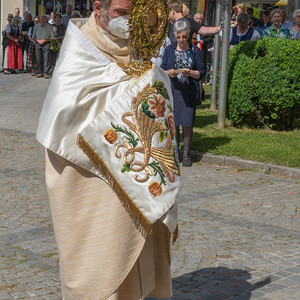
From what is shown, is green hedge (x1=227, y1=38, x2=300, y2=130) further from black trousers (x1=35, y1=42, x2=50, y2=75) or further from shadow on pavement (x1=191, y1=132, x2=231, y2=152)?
black trousers (x1=35, y1=42, x2=50, y2=75)

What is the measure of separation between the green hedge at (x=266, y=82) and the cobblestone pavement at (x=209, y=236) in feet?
8.56

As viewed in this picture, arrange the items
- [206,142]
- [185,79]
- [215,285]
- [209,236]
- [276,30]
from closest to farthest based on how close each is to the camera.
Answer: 1. [215,285]
2. [209,236]
3. [185,79]
4. [206,142]
5. [276,30]

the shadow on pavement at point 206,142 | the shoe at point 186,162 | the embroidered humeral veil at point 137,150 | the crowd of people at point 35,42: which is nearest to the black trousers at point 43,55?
the crowd of people at point 35,42

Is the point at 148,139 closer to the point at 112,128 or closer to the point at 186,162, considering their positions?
the point at 112,128

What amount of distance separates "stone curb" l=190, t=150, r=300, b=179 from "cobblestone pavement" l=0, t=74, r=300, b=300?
127 millimetres

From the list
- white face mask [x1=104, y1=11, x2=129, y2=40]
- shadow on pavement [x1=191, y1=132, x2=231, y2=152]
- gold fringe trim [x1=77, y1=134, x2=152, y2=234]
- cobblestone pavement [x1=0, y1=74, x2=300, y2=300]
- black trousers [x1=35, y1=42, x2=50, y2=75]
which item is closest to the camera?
gold fringe trim [x1=77, y1=134, x2=152, y2=234]

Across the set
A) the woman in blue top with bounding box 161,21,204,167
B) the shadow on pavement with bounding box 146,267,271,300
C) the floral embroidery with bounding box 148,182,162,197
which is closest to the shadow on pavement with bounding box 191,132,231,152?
the woman in blue top with bounding box 161,21,204,167

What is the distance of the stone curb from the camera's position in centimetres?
912

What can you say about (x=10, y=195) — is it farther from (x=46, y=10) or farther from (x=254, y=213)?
(x=46, y=10)

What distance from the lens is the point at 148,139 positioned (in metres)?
3.57

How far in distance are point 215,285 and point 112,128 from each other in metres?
1.95

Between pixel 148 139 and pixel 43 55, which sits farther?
pixel 43 55

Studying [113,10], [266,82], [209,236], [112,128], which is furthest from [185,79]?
[112,128]

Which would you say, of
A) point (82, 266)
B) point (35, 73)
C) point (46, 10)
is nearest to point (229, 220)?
point (82, 266)
